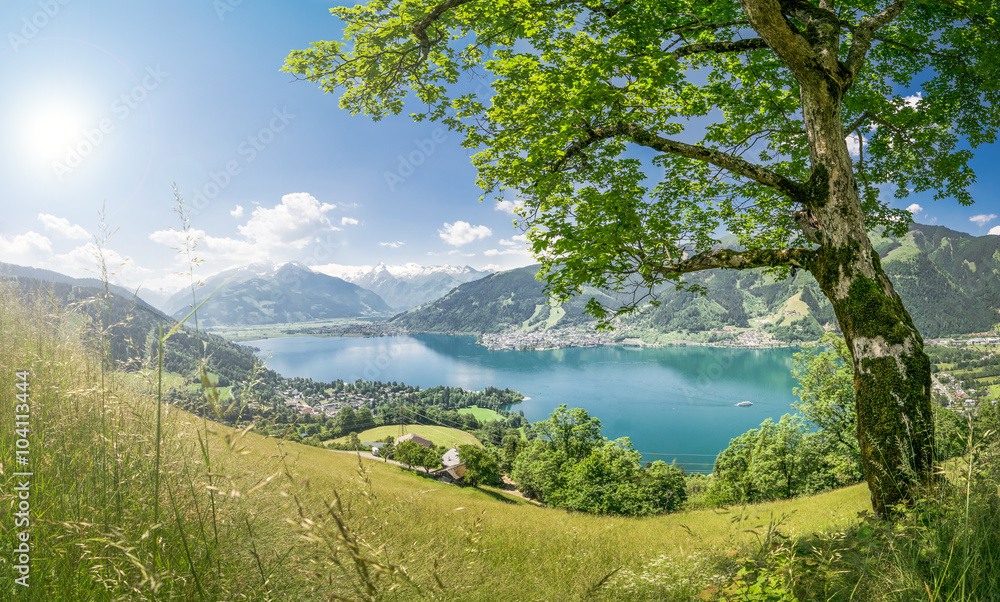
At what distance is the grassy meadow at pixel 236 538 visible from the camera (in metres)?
1.55

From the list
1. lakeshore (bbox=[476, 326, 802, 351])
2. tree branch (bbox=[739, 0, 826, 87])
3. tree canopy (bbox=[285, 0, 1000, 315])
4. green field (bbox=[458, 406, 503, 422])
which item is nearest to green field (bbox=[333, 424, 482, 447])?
green field (bbox=[458, 406, 503, 422])

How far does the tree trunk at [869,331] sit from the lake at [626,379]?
118ft

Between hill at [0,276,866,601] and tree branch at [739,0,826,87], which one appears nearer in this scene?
hill at [0,276,866,601]

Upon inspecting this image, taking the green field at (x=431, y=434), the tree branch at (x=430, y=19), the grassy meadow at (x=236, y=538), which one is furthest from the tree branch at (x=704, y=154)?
the green field at (x=431, y=434)

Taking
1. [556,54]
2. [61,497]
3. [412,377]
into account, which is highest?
[556,54]

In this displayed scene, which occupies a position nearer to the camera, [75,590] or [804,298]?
[75,590]

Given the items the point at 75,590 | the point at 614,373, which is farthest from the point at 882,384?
the point at 614,373

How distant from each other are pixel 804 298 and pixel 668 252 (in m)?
240

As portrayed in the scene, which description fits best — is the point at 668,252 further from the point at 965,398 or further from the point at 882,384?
the point at 965,398

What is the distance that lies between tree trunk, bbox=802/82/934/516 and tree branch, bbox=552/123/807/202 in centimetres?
29

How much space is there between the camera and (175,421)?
299cm

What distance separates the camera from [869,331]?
385 cm

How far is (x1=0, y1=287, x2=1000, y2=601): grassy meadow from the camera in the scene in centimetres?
155

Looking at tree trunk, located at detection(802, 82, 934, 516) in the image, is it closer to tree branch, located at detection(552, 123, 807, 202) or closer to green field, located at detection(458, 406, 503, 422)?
tree branch, located at detection(552, 123, 807, 202)
